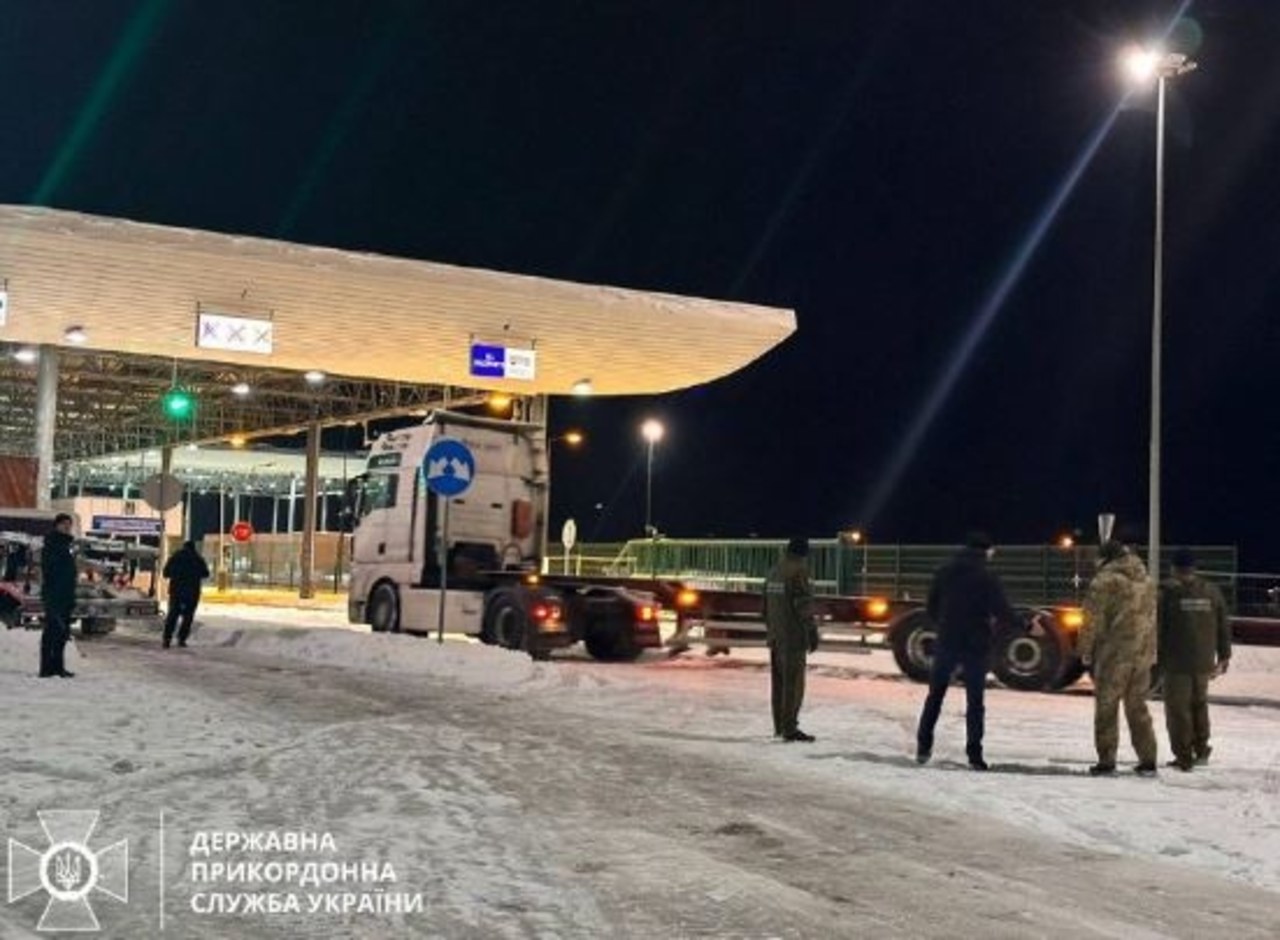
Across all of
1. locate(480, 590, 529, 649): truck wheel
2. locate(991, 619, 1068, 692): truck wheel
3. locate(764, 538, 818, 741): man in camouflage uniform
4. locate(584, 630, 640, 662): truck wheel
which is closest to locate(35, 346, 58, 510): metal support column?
locate(480, 590, 529, 649): truck wheel

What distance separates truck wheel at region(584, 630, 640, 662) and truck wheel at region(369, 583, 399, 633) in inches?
116

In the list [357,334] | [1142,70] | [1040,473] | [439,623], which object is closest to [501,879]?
[439,623]

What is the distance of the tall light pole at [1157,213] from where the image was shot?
63.3ft

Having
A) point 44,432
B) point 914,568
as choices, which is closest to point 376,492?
point 914,568

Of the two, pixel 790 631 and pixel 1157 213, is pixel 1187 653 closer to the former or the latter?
pixel 790 631

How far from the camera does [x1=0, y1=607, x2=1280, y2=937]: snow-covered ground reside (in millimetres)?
5934

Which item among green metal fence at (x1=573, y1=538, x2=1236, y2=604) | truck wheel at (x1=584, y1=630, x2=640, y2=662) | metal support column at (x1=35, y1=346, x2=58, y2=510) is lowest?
truck wheel at (x1=584, y1=630, x2=640, y2=662)

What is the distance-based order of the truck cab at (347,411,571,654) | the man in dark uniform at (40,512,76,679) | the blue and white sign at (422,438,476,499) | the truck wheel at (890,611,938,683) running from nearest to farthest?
the man in dark uniform at (40,512,76,679) < the blue and white sign at (422,438,476,499) < the truck wheel at (890,611,938,683) < the truck cab at (347,411,571,654)

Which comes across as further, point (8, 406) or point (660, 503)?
point (660, 503)

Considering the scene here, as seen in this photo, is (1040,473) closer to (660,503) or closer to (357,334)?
(660,503)

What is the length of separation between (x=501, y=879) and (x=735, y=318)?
21.0 metres

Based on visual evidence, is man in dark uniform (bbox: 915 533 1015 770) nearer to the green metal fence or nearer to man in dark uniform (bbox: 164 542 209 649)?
man in dark uniform (bbox: 164 542 209 649)

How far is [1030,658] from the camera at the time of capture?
17531 millimetres

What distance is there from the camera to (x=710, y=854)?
23.1ft
